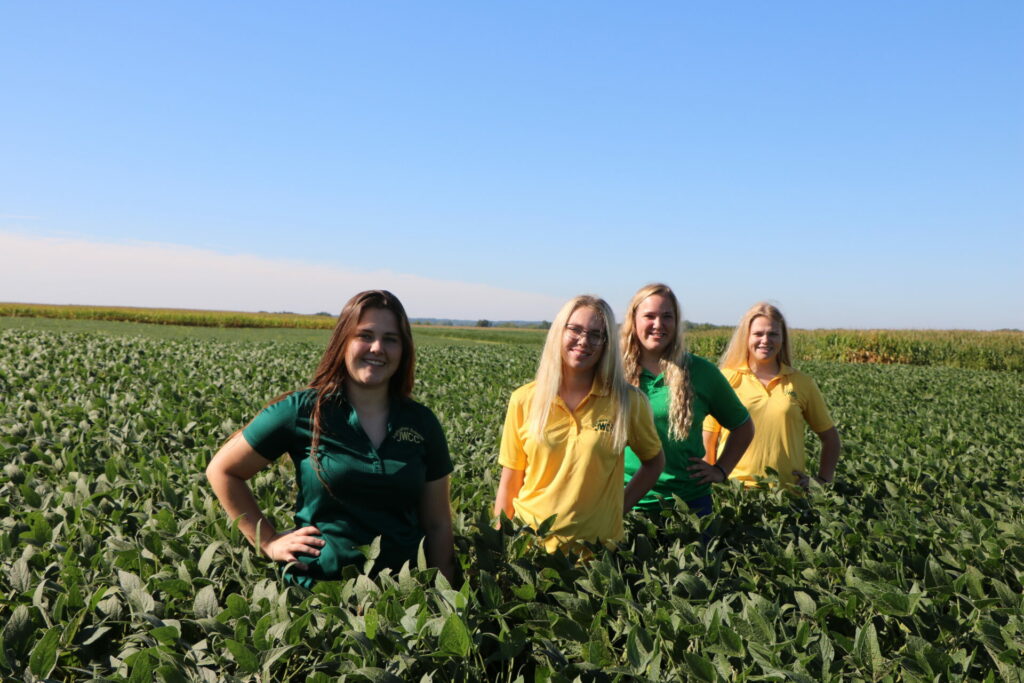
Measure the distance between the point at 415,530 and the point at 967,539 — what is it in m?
2.56

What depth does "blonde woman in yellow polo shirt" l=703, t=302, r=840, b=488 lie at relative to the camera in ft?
14.5

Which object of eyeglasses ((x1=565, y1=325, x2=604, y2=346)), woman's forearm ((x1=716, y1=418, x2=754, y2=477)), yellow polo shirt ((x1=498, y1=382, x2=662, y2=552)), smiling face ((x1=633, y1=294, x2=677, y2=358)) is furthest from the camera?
woman's forearm ((x1=716, y1=418, x2=754, y2=477))

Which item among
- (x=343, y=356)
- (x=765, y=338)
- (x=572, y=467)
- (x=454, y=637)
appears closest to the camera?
(x=454, y=637)

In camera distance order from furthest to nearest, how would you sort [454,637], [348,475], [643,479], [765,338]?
[765,338]
[643,479]
[348,475]
[454,637]

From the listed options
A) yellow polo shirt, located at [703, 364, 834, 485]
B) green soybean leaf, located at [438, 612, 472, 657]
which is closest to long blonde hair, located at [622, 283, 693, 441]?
yellow polo shirt, located at [703, 364, 834, 485]

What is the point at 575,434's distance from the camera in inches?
117

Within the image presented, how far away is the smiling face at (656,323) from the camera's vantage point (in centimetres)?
380

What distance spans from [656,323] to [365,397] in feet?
6.12

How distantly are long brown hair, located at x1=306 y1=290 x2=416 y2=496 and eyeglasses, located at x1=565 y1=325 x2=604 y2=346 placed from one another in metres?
0.78

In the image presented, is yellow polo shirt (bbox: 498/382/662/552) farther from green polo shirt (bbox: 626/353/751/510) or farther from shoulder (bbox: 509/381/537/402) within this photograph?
green polo shirt (bbox: 626/353/751/510)

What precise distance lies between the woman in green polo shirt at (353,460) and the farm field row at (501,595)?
138 millimetres

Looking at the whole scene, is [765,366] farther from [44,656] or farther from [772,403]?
[44,656]

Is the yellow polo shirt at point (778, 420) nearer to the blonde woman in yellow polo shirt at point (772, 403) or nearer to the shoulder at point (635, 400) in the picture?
the blonde woman in yellow polo shirt at point (772, 403)

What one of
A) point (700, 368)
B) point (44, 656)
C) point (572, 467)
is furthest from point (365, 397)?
point (700, 368)
